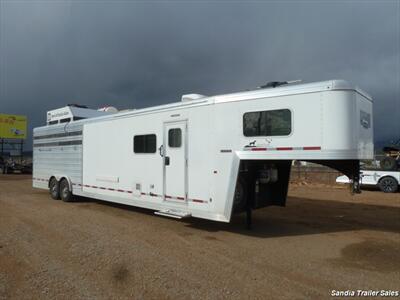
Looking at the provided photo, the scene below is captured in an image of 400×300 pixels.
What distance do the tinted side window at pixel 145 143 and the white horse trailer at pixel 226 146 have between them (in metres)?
0.02

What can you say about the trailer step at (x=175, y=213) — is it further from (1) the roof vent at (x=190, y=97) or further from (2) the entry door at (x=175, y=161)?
(1) the roof vent at (x=190, y=97)

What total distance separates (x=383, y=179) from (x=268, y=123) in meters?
11.8

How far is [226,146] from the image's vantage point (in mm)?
6863

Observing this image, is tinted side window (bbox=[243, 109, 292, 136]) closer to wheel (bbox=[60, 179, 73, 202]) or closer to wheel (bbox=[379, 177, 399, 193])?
wheel (bbox=[60, 179, 73, 202])

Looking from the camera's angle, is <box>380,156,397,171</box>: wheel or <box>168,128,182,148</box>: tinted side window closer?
<box>168,128,182,148</box>: tinted side window

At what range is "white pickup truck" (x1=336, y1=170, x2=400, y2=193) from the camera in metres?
15.4

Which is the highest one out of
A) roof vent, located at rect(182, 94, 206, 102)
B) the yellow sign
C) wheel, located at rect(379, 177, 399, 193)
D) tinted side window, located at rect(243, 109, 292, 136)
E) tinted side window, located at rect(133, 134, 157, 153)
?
the yellow sign

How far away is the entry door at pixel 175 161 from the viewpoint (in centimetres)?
759

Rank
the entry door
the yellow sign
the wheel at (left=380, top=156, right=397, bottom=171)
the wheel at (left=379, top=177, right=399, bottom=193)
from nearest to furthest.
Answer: the entry door < the wheel at (left=379, top=177, right=399, bottom=193) < the wheel at (left=380, top=156, right=397, bottom=171) < the yellow sign

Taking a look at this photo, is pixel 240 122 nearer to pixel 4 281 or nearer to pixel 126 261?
pixel 126 261

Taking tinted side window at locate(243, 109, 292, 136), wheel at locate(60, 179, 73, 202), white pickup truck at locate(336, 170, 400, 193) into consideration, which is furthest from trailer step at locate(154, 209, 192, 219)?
white pickup truck at locate(336, 170, 400, 193)

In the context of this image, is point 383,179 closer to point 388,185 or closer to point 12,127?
point 388,185

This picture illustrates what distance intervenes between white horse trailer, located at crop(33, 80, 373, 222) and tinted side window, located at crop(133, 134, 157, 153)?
0.02 m

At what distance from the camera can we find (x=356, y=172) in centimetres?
648
